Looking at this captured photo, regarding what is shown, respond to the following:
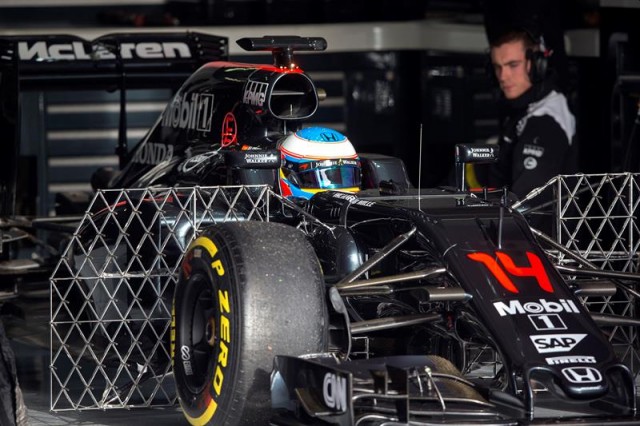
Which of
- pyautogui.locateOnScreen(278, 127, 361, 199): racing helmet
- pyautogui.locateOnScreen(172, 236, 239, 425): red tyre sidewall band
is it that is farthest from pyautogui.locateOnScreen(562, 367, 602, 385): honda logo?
pyautogui.locateOnScreen(278, 127, 361, 199): racing helmet

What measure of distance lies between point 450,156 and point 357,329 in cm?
659

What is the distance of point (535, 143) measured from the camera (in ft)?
28.7

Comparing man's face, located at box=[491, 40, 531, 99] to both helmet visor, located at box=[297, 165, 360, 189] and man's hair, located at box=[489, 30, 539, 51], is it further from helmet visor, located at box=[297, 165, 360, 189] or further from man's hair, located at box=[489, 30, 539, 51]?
helmet visor, located at box=[297, 165, 360, 189]

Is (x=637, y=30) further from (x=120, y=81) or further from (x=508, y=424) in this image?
(x=508, y=424)

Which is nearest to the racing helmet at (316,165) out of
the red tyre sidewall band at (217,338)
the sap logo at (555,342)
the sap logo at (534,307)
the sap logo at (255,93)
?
the sap logo at (255,93)

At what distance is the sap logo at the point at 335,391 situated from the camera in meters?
4.93

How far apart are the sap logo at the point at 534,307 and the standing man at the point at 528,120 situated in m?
3.22

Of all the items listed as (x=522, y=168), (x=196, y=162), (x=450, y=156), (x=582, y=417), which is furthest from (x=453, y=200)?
(x=450, y=156)

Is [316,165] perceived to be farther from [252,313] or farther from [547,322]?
[547,322]

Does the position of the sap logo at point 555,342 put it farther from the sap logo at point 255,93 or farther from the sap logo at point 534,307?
the sap logo at point 255,93

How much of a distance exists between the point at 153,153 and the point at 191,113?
1.55ft

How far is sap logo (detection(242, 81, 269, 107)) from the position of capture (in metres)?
7.36

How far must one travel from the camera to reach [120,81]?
9.07m

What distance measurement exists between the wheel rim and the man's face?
12.5 feet
